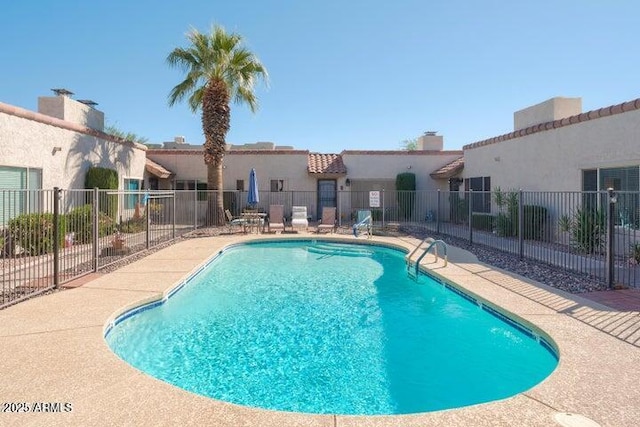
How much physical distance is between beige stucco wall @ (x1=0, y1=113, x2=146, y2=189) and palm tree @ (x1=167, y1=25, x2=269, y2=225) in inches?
158

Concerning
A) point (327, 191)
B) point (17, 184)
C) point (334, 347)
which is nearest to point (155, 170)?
point (327, 191)

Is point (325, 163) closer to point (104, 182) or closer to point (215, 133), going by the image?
point (215, 133)

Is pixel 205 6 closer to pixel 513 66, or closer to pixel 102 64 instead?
pixel 102 64

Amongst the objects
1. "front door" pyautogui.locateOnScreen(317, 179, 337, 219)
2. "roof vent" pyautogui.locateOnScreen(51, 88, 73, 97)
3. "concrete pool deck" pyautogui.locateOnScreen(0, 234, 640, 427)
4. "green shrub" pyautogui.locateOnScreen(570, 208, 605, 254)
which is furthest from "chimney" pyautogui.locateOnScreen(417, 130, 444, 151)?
"concrete pool deck" pyautogui.locateOnScreen(0, 234, 640, 427)

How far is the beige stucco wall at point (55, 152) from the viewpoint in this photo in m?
12.1

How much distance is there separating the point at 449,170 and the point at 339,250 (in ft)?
33.3

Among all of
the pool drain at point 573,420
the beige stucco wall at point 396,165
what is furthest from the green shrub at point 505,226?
the pool drain at point 573,420

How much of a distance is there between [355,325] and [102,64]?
18.8 m

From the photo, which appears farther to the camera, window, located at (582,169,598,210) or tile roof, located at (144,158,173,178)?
tile roof, located at (144,158,173,178)

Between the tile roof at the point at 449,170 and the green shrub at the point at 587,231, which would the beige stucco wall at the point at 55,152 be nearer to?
the green shrub at the point at 587,231

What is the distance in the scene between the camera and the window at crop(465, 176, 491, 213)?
65.1 feet

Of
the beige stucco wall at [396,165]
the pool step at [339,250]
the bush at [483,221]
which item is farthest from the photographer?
the beige stucco wall at [396,165]

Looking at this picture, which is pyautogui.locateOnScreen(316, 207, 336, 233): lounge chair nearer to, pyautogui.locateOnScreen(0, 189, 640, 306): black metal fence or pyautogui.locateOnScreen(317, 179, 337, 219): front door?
pyautogui.locateOnScreen(0, 189, 640, 306): black metal fence

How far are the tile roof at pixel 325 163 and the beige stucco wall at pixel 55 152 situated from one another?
33.4ft
